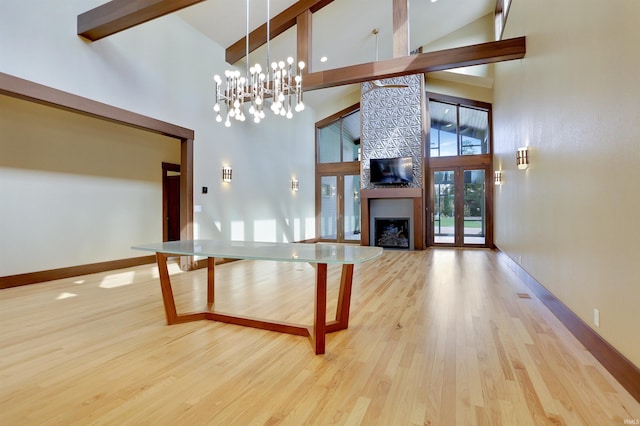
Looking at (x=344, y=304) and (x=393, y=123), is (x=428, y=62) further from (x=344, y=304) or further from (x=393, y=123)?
(x=344, y=304)

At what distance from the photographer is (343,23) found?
6371 millimetres

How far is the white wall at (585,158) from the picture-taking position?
1.83 metres

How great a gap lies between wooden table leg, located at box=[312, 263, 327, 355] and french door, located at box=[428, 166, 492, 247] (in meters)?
7.07

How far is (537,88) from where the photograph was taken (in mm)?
3750

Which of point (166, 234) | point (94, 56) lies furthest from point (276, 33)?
point (166, 234)

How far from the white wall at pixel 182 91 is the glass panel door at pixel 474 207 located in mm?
4653

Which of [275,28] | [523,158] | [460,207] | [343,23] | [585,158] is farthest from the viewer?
[460,207]

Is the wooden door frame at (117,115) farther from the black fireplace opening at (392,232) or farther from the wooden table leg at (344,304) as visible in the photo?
the black fireplace opening at (392,232)

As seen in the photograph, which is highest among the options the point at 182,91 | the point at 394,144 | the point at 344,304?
the point at 182,91

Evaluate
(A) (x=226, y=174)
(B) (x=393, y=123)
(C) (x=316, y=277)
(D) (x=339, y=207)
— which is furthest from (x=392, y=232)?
(C) (x=316, y=277)

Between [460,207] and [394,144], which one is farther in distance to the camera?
[460,207]

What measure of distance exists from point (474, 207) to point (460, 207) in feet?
1.14

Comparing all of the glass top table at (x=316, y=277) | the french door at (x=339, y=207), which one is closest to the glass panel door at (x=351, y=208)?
the french door at (x=339, y=207)

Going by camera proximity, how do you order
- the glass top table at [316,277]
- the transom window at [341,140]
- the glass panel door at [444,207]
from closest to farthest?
the glass top table at [316,277]
the glass panel door at [444,207]
the transom window at [341,140]
